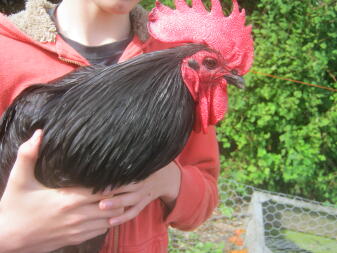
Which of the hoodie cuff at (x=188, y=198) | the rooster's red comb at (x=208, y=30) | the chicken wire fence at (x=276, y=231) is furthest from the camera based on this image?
the chicken wire fence at (x=276, y=231)

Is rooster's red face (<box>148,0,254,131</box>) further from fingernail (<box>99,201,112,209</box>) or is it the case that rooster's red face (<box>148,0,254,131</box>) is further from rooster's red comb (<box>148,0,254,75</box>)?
fingernail (<box>99,201,112,209</box>)

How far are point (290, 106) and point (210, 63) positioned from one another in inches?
95.7

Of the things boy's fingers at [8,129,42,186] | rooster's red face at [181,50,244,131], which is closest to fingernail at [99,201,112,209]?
boy's fingers at [8,129,42,186]

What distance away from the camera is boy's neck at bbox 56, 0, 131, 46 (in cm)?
114

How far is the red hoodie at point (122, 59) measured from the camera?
1055 mm

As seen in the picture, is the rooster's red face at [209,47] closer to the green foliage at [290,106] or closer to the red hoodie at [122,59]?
the red hoodie at [122,59]

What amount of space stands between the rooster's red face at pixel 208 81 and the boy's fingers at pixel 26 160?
371 mm

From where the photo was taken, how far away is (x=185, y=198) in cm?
116

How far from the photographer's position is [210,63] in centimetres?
94

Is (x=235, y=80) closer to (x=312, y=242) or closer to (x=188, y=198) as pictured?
(x=188, y=198)

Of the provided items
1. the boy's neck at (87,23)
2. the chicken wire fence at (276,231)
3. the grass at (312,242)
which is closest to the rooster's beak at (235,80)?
the boy's neck at (87,23)

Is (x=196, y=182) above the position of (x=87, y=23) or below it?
below

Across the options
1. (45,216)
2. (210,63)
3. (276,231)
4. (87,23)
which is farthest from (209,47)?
(276,231)

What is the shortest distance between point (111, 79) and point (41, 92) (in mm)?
170
